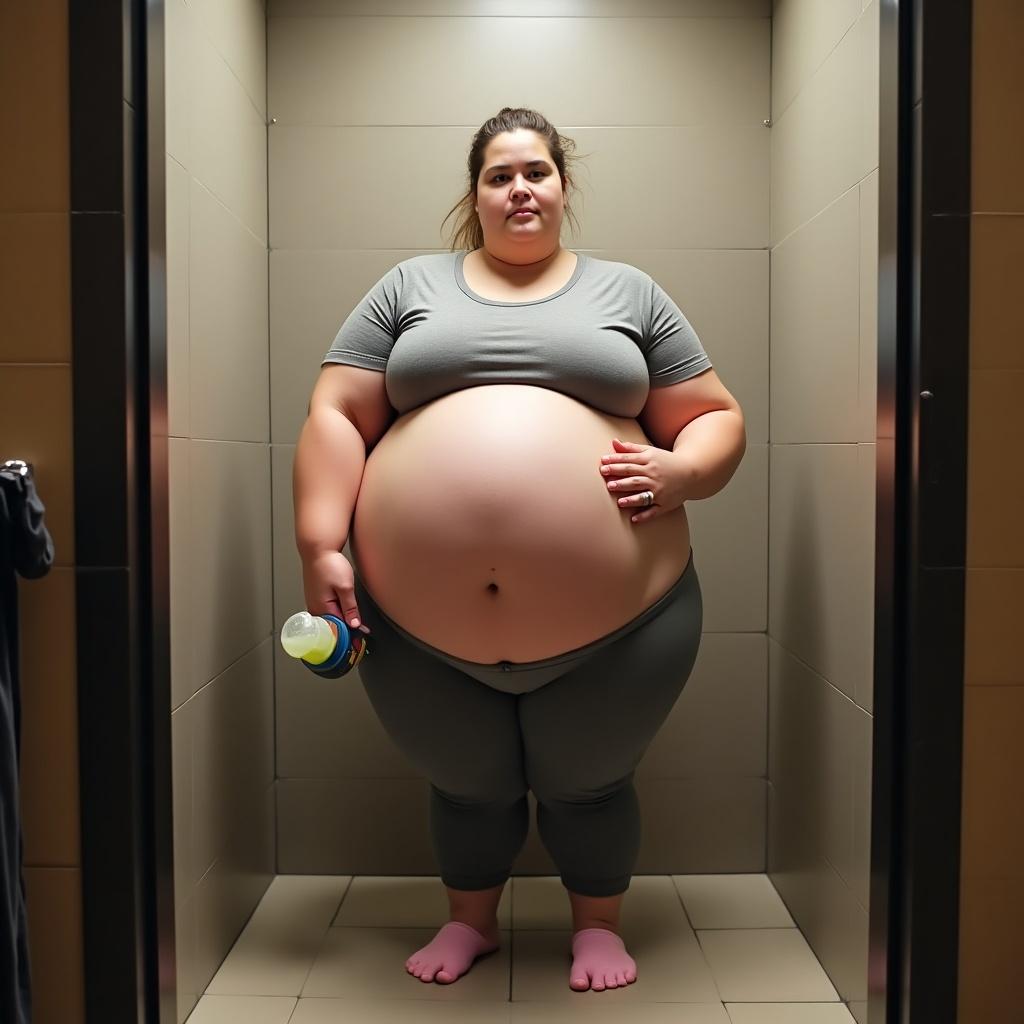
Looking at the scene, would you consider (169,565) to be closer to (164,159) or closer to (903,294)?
(164,159)

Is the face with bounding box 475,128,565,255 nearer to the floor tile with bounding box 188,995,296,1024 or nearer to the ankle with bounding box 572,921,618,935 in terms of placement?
the ankle with bounding box 572,921,618,935

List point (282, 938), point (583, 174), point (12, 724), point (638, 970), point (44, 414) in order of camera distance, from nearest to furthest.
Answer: point (12, 724)
point (44, 414)
point (638, 970)
point (282, 938)
point (583, 174)

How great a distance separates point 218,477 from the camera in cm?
200

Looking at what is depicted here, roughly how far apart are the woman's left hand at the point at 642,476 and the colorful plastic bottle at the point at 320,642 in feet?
1.52

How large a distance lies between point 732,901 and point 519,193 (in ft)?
4.78

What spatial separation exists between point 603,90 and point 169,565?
1385 millimetres

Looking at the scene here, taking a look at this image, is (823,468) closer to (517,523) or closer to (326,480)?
(517,523)

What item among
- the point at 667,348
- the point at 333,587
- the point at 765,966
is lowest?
the point at 765,966

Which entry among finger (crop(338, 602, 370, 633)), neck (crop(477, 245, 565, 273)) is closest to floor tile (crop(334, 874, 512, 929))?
finger (crop(338, 602, 370, 633))

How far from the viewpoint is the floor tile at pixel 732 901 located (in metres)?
2.18

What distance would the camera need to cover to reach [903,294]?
1557 mm

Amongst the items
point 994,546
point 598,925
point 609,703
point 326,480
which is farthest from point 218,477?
point 994,546

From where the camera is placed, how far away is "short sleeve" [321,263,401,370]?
6.15 feet

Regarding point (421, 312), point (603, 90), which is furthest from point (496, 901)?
point (603, 90)
